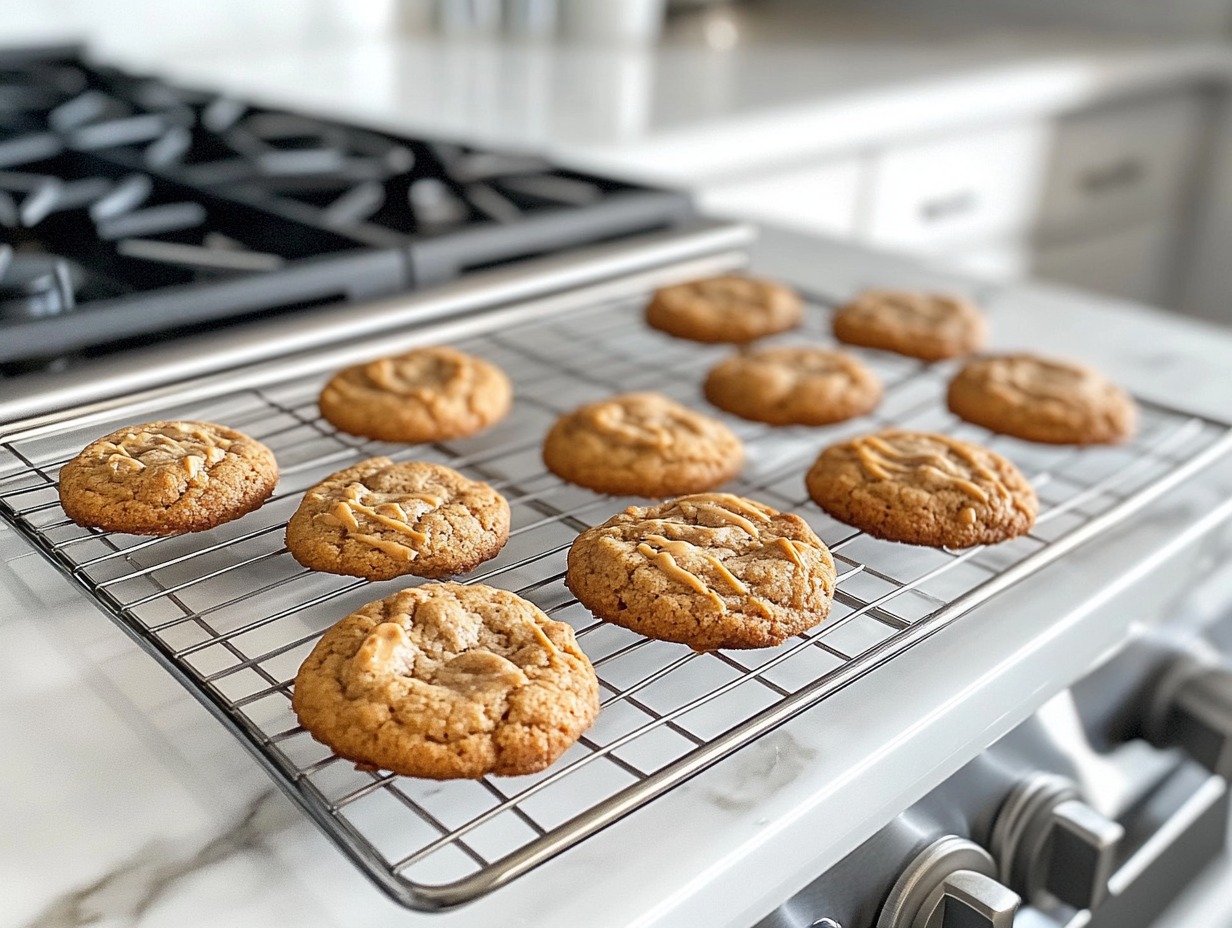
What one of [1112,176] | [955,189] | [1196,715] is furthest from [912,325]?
[1112,176]

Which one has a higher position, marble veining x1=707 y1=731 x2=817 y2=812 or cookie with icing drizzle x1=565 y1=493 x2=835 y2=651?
cookie with icing drizzle x1=565 y1=493 x2=835 y2=651

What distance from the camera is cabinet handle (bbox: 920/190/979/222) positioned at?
87.8 inches

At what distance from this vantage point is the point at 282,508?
80 cm

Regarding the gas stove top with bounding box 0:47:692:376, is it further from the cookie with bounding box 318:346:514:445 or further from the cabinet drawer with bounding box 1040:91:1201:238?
the cabinet drawer with bounding box 1040:91:1201:238

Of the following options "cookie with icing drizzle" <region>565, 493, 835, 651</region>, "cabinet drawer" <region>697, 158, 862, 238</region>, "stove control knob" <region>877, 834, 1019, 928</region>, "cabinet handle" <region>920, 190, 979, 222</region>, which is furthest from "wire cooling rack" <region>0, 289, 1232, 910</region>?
"cabinet handle" <region>920, 190, 979, 222</region>

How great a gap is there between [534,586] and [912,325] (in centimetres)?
57

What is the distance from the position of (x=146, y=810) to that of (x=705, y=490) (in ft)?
1.51

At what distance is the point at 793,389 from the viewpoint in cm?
100

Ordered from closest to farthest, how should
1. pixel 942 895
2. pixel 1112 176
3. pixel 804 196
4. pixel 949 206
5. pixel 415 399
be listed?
pixel 942 895 → pixel 415 399 → pixel 804 196 → pixel 949 206 → pixel 1112 176

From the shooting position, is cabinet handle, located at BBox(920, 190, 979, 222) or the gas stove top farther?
cabinet handle, located at BBox(920, 190, 979, 222)

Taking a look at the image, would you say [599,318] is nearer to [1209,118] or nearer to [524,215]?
[524,215]

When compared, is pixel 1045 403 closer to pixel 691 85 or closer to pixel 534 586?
pixel 534 586

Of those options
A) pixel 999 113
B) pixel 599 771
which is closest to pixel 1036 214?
pixel 999 113

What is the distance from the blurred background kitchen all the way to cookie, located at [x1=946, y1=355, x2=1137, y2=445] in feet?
1.70
